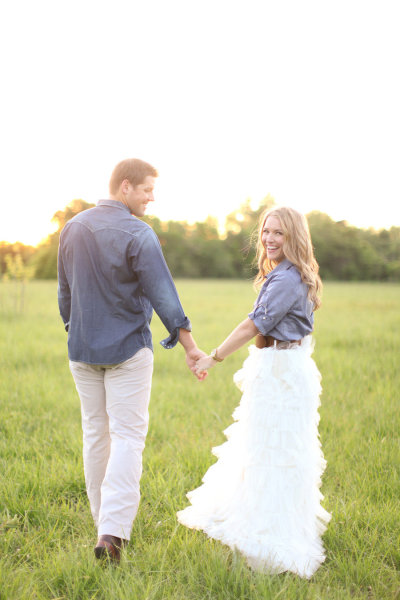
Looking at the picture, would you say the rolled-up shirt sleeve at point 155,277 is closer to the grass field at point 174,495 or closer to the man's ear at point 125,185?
the man's ear at point 125,185

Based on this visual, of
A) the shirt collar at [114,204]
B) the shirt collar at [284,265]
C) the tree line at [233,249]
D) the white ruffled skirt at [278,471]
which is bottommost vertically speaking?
the white ruffled skirt at [278,471]

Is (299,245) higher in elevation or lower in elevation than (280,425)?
higher

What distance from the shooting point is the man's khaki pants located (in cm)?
267

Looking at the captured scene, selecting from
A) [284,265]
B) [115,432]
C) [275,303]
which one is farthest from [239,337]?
[115,432]

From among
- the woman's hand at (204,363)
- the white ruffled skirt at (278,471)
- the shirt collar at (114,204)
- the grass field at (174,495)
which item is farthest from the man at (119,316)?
the white ruffled skirt at (278,471)

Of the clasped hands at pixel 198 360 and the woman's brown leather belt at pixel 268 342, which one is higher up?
the woman's brown leather belt at pixel 268 342

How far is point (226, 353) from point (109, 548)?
124 cm

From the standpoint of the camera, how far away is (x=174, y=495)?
348 centimetres

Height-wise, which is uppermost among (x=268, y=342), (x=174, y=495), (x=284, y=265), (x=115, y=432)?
(x=284, y=265)

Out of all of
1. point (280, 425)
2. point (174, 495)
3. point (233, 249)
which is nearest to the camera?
point (280, 425)

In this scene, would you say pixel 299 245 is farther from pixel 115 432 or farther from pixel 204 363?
pixel 115 432

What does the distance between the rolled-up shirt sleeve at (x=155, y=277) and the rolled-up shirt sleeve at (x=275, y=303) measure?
44 centimetres

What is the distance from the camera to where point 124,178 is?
108 inches

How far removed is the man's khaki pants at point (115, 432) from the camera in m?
2.67
